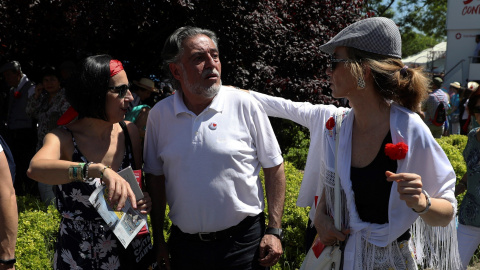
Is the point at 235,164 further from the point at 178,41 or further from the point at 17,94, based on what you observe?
the point at 17,94

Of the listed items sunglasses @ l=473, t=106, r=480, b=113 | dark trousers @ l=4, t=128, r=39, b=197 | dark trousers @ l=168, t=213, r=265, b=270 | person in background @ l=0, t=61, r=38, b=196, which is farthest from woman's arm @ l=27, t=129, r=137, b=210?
person in background @ l=0, t=61, r=38, b=196

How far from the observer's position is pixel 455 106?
1366cm

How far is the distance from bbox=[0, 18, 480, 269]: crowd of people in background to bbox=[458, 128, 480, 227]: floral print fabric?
5.27ft

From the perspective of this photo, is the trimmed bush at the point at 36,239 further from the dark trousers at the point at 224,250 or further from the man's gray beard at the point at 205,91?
the man's gray beard at the point at 205,91

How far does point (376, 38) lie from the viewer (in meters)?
2.43

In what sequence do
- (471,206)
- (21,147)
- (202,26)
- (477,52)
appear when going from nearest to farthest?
1. (471,206)
2. (202,26)
3. (21,147)
4. (477,52)

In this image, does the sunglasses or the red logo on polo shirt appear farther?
the sunglasses

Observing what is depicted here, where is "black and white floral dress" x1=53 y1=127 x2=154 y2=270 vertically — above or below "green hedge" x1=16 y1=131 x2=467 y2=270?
above

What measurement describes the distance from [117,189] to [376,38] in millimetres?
1458

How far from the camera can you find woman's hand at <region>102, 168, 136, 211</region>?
2361 millimetres

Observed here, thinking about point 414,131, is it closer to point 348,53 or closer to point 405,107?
point 405,107

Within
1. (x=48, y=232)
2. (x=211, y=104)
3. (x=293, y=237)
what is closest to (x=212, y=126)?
(x=211, y=104)

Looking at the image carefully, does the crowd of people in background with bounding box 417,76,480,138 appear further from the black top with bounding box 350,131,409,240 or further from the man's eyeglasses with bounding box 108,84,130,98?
the man's eyeglasses with bounding box 108,84,130,98

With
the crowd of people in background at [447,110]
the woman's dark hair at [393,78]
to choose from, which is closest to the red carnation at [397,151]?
the woman's dark hair at [393,78]
